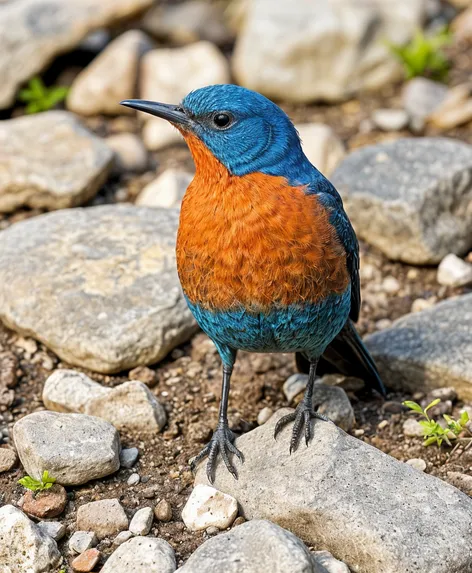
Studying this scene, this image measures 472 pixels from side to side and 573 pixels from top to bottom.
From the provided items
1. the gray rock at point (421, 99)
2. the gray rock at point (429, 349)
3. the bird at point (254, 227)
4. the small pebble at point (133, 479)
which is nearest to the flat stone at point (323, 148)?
the gray rock at point (421, 99)

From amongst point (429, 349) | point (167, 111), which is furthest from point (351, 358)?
point (167, 111)

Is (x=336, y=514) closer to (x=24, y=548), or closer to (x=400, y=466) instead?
(x=400, y=466)

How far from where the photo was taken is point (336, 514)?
438 cm

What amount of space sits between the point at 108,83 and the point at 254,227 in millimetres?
4821

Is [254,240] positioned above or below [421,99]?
above

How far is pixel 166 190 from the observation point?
7.52 m

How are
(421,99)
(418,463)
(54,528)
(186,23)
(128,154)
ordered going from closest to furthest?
(54,528)
(418,463)
(128,154)
(421,99)
(186,23)

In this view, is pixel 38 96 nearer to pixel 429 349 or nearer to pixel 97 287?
pixel 97 287

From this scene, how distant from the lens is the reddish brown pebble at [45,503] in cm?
472

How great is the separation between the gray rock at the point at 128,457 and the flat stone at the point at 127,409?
0.19m

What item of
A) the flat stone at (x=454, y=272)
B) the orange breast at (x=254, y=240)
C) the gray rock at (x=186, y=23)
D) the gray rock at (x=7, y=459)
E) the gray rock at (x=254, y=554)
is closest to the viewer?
the gray rock at (x=254, y=554)

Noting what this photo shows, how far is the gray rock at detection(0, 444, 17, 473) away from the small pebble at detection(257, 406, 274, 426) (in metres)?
1.43

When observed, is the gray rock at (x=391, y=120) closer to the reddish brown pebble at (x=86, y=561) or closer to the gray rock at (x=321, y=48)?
the gray rock at (x=321, y=48)

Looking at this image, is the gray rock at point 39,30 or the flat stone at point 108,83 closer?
the gray rock at point 39,30
